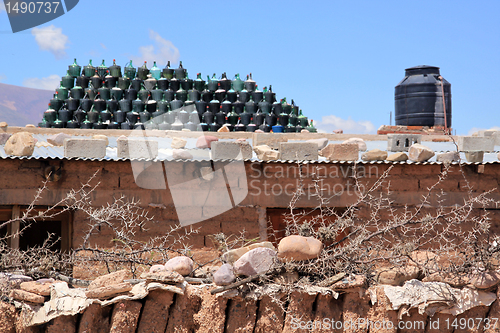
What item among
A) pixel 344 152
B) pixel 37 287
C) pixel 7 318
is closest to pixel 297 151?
pixel 344 152

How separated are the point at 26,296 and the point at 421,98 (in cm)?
1727

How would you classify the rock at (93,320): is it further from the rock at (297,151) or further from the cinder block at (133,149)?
the rock at (297,151)

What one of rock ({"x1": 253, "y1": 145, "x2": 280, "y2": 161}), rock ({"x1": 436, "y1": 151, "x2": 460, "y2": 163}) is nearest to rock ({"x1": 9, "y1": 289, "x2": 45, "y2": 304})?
rock ({"x1": 253, "y1": 145, "x2": 280, "y2": 161})

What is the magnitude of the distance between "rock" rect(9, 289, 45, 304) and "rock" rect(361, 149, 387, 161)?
14.4ft

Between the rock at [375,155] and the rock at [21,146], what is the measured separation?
4335 millimetres

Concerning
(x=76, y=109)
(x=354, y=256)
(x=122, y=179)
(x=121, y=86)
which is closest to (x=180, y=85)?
(x=121, y=86)

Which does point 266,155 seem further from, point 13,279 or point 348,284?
point 13,279

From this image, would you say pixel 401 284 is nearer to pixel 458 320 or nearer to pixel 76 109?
pixel 458 320

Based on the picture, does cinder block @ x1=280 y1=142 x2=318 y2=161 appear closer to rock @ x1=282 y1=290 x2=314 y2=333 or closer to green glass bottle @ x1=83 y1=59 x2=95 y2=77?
rock @ x1=282 y1=290 x2=314 y2=333

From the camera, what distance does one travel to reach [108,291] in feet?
10.4

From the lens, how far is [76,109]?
27688mm

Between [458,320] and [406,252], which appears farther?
[406,252]

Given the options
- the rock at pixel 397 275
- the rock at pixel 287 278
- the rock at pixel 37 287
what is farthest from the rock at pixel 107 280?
the rock at pixel 397 275

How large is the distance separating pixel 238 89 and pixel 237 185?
948 inches
